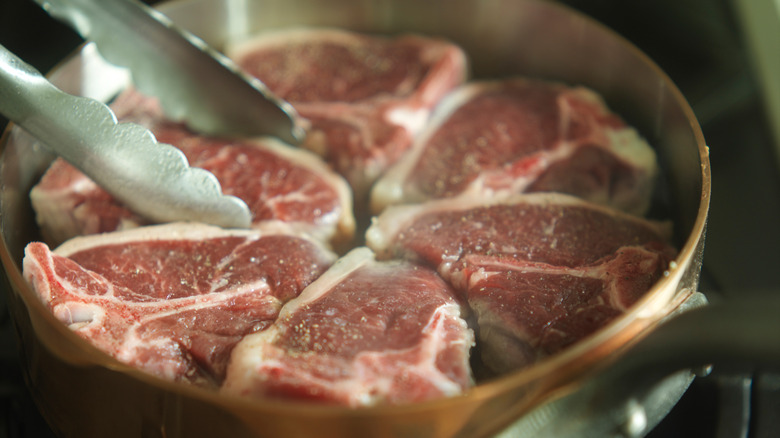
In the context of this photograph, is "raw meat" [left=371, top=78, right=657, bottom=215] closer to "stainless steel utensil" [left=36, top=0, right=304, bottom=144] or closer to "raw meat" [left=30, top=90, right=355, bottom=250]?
"raw meat" [left=30, top=90, right=355, bottom=250]

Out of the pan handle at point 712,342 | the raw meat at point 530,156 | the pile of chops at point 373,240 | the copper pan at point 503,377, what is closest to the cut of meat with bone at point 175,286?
the pile of chops at point 373,240

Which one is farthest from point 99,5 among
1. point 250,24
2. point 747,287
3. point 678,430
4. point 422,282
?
point 747,287

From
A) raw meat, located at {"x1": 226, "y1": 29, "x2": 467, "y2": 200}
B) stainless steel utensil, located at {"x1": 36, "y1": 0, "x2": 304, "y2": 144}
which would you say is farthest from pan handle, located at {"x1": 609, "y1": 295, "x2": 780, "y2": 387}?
stainless steel utensil, located at {"x1": 36, "y1": 0, "x2": 304, "y2": 144}

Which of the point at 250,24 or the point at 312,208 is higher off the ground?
the point at 250,24

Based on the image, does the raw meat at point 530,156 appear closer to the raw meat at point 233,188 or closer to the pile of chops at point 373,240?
the pile of chops at point 373,240

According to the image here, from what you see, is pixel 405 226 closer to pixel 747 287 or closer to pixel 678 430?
pixel 678 430
